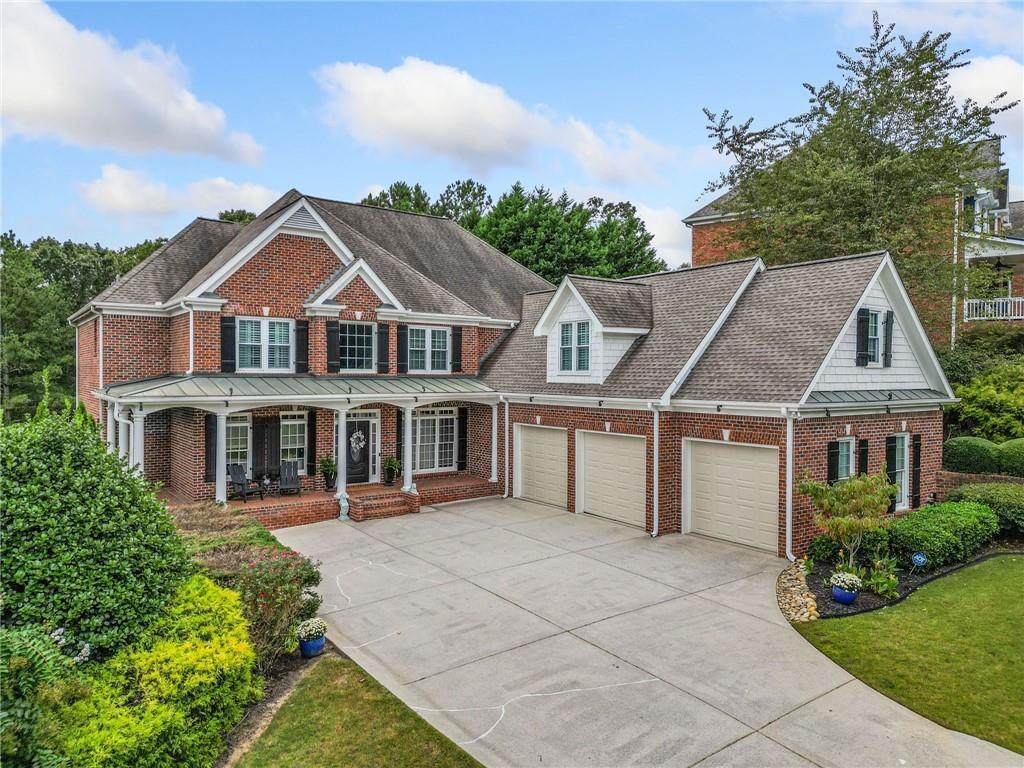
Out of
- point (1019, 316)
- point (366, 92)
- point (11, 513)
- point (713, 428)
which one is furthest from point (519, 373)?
point (1019, 316)

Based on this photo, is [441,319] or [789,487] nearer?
[789,487]

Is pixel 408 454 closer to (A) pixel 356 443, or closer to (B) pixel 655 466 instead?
(A) pixel 356 443

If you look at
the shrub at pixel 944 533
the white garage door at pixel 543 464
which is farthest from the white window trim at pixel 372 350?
the shrub at pixel 944 533

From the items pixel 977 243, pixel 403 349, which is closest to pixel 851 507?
pixel 403 349

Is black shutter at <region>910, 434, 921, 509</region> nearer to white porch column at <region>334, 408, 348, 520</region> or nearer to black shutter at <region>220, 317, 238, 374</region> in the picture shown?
white porch column at <region>334, 408, 348, 520</region>

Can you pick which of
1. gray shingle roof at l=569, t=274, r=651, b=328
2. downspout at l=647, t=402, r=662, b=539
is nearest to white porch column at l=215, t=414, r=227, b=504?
gray shingle roof at l=569, t=274, r=651, b=328

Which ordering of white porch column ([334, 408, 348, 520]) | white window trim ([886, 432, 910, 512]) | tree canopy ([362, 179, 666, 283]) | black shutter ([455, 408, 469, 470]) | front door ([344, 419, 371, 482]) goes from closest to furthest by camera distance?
white window trim ([886, 432, 910, 512]) < white porch column ([334, 408, 348, 520]) < front door ([344, 419, 371, 482]) < black shutter ([455, 408, 469, 470]) < tree canopy ([362, 179, 666, 283])
